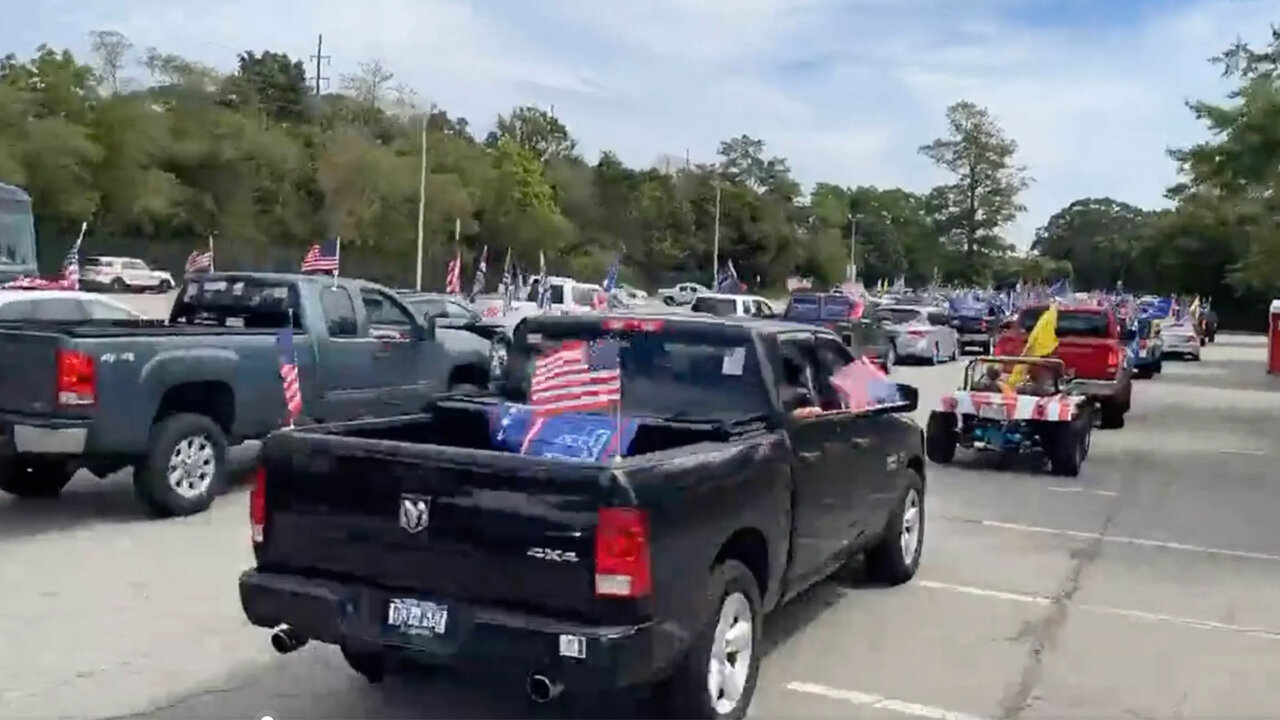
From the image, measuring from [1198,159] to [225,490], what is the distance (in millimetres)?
24459

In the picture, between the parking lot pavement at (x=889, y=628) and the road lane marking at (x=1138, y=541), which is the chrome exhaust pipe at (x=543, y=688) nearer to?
the parking lot pavement at (x=889, y=628)

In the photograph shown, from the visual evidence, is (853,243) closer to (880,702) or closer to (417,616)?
(880,702)

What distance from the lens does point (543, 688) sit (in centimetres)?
494

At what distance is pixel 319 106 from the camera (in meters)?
70.1

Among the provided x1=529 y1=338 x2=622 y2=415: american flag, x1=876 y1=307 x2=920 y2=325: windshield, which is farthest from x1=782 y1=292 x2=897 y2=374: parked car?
x1=529 y1=338 x2=622 y2=415: american flag

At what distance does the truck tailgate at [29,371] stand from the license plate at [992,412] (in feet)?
30.7

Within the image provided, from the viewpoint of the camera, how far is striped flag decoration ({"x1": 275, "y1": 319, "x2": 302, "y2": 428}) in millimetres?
11297

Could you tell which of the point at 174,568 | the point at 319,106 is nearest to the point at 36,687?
the point at 174,568

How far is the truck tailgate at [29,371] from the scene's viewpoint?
9578mm

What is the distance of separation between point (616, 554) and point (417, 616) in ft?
2.81

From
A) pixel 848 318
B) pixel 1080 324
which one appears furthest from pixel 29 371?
pixel 848 318

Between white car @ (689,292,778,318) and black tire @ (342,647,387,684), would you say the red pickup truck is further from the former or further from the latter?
black tire @ (342,647,387,684)

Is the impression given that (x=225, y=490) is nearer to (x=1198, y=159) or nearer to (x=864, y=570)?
(x=864, y=570)

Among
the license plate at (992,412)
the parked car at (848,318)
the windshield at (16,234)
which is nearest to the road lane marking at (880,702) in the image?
the license plate at (992,412)
